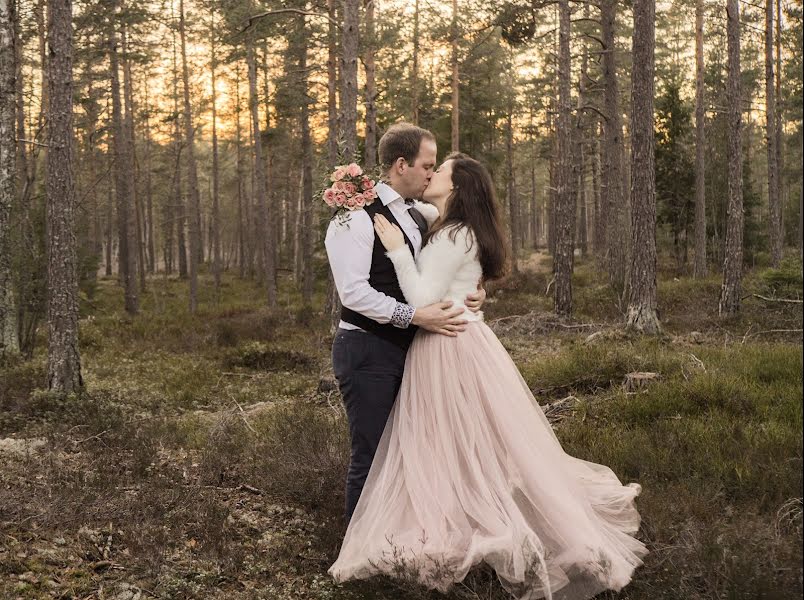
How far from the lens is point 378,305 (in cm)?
388

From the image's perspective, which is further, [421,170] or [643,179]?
[643,179]

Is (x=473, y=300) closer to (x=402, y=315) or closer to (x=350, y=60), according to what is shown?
(x=402, y=315)

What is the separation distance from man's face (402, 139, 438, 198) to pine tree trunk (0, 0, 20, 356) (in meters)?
7.59

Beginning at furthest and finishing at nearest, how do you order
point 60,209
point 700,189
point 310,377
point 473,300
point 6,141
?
point 700,189, point 310,377, point 6,141, point 60,209, point 473,300

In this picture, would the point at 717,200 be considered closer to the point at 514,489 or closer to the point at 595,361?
the point at 595,361

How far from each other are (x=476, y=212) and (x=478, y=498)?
1644 millimetres

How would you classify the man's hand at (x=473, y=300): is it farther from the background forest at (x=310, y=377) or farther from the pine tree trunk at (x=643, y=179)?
the pine tree trunk at (x=643, y=179)

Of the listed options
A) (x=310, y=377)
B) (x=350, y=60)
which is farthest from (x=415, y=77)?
(x=310, y=377)

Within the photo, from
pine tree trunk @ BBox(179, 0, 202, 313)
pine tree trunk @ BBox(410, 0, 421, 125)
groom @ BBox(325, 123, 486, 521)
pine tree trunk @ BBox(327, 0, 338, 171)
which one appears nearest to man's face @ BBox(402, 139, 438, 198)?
groom @ BBox(325, 123, 486, 521)

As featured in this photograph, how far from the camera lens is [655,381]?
24.5 feet

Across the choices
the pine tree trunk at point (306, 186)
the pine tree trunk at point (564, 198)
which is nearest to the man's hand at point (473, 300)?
the pine tree trunk at point (564, 198)

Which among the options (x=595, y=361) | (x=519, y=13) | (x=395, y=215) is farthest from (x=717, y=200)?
(x=395, y=215)

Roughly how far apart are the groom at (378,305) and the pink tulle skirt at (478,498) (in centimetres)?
12

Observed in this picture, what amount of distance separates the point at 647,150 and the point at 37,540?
10511 millimetres
